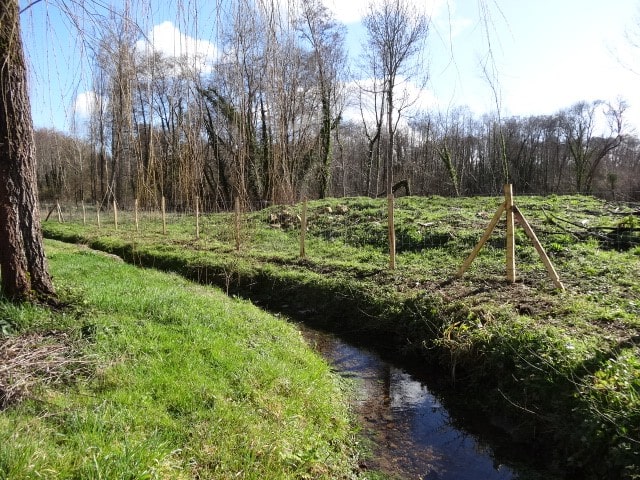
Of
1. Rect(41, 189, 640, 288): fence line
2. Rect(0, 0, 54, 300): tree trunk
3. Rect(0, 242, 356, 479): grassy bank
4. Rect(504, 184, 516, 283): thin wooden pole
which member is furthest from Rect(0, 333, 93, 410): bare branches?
Rect(504, 184, 516, 283): thin wooden pole

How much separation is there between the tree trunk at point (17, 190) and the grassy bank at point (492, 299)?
6.71 feet

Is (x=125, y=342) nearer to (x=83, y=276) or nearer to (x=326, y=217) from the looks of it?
(x=83, y=276)

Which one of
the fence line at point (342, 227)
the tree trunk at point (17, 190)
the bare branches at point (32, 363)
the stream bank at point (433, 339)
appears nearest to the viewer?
the bare branches at point (32, 363)

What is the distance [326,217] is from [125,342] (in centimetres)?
1108

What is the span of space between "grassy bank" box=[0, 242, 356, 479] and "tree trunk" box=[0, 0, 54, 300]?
348 mm

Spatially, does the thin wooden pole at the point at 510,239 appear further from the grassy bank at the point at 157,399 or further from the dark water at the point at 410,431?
the grassy bank at the point at 157,399

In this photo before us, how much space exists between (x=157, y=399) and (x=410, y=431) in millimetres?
2396

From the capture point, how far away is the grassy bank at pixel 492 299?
3.53 meters

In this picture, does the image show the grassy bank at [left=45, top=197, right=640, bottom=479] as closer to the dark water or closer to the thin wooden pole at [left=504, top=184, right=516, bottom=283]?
the thin wooden pole at [left=504, top=184, right=516, bottom=283]

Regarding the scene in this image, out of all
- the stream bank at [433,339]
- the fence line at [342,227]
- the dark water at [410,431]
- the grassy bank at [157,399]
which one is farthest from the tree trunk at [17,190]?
the dark water at [410,431]

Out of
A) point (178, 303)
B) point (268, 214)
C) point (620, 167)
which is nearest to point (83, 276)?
point (178, 303)

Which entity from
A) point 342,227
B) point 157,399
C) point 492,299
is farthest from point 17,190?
point 342,227

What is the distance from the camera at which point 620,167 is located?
4609cm

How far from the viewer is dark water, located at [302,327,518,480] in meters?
3.60
